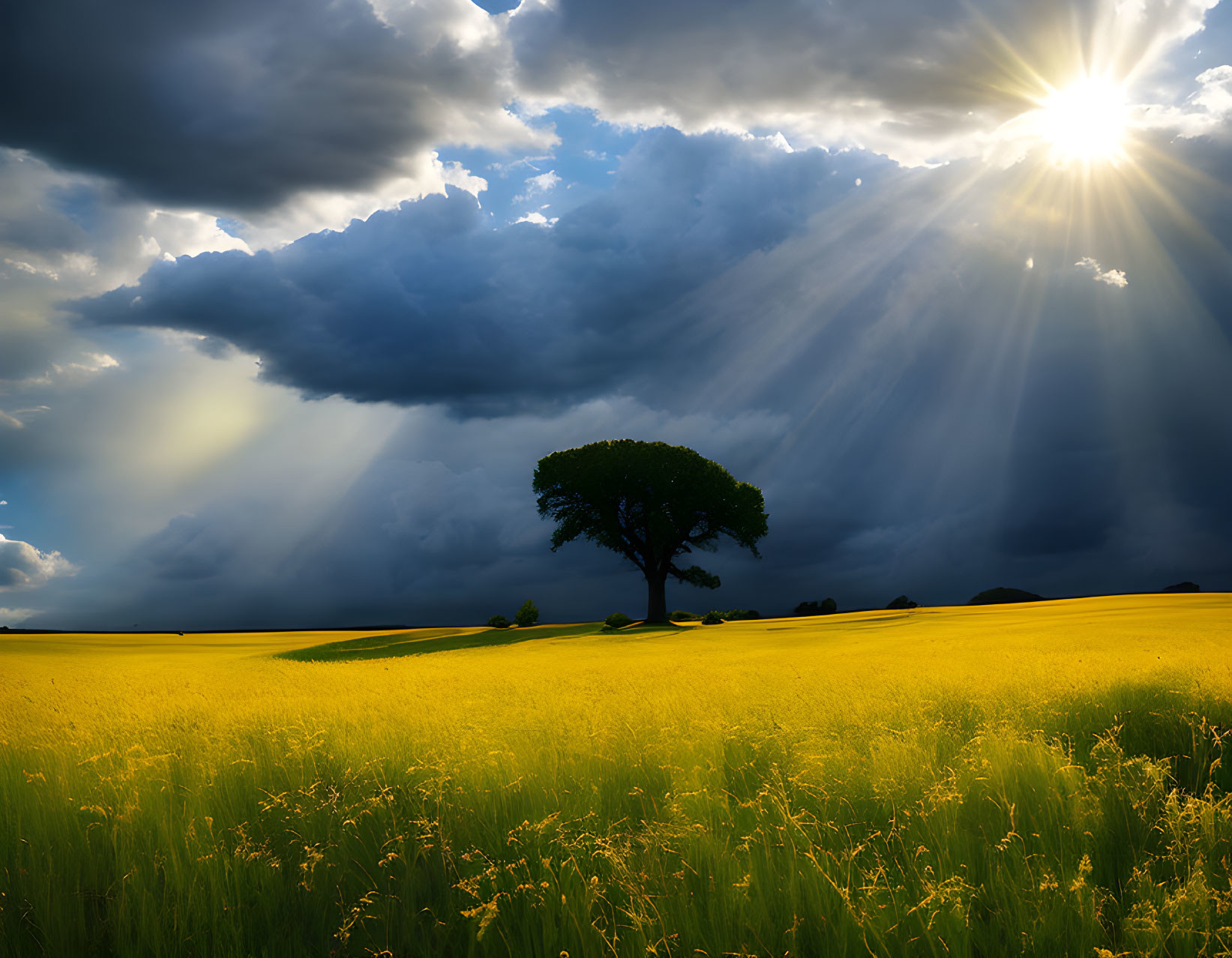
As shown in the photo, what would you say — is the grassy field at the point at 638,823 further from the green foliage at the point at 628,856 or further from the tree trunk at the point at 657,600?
the tree trunk at the point at 657,600

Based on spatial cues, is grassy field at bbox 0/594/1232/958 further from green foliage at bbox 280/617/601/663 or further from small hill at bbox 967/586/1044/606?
small hill at bbox 967/586/1044/606

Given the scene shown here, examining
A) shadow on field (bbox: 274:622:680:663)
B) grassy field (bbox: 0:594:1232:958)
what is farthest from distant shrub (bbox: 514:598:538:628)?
grassy field (bbox: 0:594:1232:958)

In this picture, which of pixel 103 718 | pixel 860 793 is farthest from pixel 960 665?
pixel 103 718

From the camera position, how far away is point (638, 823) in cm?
554

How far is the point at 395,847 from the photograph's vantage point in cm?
520

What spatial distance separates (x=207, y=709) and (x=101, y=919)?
7.05 m

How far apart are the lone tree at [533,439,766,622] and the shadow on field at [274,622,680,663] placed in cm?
627

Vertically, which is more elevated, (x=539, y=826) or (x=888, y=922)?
(x=539, y=826)

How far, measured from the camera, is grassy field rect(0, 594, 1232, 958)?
3992 millimetres

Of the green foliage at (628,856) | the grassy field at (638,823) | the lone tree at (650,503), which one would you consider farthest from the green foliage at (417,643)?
the green foliage at (628,856)

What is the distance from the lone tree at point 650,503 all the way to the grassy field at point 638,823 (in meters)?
39.9

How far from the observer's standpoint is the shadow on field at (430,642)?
35438mm

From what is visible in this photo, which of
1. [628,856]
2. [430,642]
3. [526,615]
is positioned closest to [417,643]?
[430,642]

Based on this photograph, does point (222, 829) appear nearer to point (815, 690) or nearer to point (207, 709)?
point (207, 709)
